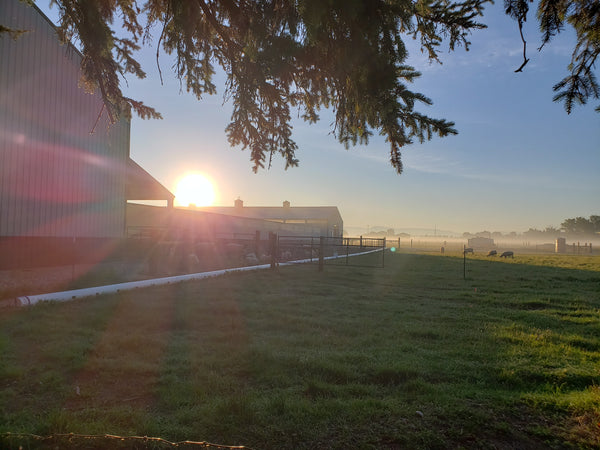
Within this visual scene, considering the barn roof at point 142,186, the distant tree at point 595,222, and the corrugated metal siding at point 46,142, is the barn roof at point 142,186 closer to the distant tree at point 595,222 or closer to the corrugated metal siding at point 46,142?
the corrugated metal siding at point 46,142

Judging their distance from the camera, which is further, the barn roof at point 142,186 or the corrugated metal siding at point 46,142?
the barn roof at point 142,186

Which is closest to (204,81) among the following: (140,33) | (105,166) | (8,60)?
(140,33)

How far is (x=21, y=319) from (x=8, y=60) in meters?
→ 8.22

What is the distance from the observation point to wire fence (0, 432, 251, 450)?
2.14 m

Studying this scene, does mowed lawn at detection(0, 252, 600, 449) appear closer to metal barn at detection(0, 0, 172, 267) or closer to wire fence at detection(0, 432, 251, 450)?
wire fence at detection(0, 432, 251, 450)

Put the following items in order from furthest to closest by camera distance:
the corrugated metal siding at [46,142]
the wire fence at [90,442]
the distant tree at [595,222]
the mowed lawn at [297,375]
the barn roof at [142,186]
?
1. the distant tree at [595,222]
2. the barn roof at [142,186]
3. the corrugated metal siding at [46,142]
4. the mowed lawn at [297,375]
5. the wire fence at [90,442]

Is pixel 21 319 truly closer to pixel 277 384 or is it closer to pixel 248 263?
pixel 277 384

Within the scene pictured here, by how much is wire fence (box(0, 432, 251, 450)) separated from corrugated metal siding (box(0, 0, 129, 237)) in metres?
9.32

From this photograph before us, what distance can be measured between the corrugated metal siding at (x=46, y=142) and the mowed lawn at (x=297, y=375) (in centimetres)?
571

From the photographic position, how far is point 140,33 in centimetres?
542

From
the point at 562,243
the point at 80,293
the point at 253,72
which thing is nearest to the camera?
the point at 253,72

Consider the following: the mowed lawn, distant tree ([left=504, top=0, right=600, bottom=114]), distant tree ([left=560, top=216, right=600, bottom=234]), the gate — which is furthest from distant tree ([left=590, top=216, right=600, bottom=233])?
distant tree ([left=504, top=0, right=600, bottom=114])

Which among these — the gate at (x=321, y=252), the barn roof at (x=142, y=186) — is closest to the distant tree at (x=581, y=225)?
the gate at (x=321, y=252)

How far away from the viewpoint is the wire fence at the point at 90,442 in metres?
2.14
